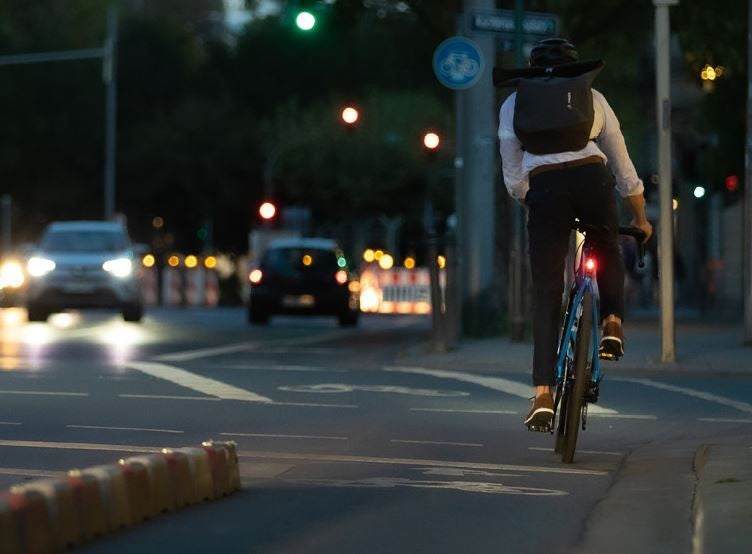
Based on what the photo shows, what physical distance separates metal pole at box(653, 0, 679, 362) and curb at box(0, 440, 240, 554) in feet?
39.9

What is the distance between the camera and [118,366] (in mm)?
19219

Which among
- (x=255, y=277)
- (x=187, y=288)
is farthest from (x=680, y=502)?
(x=187, y=288)

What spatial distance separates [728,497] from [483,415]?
17.6ft

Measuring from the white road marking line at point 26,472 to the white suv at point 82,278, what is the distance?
77.9ft

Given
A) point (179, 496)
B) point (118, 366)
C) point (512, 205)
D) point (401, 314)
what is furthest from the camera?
point (401, 314)

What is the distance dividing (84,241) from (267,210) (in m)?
13.1

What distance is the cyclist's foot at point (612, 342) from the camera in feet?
Answer: 35.0

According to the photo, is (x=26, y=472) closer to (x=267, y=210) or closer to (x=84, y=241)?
(x=84, y=241)

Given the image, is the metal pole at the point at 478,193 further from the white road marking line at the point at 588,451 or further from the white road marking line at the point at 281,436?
the white road marking line at the point at 588,451

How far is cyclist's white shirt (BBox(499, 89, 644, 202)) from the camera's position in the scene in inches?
413

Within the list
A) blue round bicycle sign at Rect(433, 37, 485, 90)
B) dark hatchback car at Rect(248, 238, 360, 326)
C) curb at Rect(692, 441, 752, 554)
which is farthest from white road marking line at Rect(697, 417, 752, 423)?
dark hatchback car at Rect(248, 238, 360, 326)

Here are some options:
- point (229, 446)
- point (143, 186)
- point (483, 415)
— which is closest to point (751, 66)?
point (483, 415)

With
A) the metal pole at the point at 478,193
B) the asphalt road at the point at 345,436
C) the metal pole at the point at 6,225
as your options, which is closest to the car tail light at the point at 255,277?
the metal pole at the point at 478,193

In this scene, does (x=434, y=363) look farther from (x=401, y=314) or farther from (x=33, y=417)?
(x=401, y=314)
